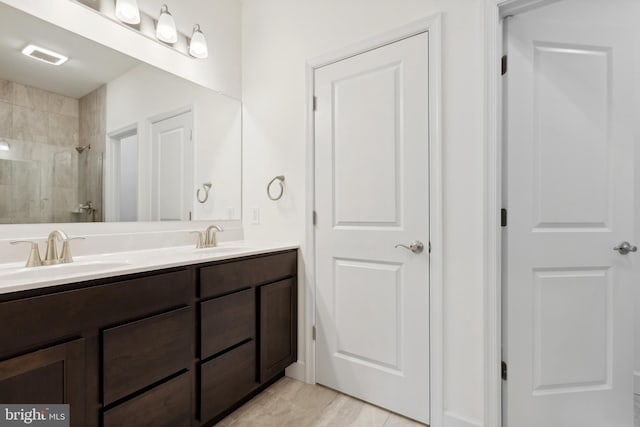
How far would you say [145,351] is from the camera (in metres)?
1.22

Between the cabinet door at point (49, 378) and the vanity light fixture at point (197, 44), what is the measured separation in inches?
70.2

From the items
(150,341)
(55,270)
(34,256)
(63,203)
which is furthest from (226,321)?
(63,203)

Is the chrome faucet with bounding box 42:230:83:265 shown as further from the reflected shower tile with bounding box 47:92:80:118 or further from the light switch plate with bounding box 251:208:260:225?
the light switch plate with bounding box 251:208:260:225

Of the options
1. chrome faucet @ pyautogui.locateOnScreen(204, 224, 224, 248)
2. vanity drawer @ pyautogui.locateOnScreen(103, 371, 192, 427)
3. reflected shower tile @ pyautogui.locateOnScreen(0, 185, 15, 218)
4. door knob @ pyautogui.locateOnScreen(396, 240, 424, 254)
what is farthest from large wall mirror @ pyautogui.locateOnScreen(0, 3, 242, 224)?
door knob @ pyautogui.locateOnScreen(396, 240, 424, 254)

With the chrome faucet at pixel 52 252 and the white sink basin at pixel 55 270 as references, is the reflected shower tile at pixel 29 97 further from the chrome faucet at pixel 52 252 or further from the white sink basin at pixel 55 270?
the white sink basin at pixel 55 270

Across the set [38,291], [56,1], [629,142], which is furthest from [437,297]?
[56,1]

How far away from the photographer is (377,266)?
1.77m

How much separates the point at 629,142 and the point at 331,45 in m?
1.64

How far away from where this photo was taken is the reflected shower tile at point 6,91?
4.45 feet

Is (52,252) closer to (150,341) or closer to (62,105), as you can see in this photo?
(150,341)

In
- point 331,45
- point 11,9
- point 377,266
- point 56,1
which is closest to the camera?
point 11,9

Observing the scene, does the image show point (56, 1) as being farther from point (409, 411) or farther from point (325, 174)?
point (409, 411)

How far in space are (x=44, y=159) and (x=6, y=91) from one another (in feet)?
1.01

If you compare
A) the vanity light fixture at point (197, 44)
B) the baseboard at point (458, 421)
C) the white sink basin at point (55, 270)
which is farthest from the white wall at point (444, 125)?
the white sink basin at point (55, 270)
